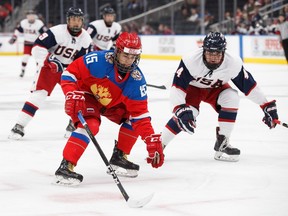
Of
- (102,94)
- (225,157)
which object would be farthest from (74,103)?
(225,157)

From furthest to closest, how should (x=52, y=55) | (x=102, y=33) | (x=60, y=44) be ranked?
(x=102, y=33) < (x=60, y=44) < (x=52, y=55)

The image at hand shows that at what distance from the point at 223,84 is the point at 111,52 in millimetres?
1206

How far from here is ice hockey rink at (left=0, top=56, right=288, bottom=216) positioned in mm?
4094

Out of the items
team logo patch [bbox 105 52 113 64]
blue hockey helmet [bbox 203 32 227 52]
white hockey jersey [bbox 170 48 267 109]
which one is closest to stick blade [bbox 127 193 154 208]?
team logo patch [bbox 105 52 113 64]

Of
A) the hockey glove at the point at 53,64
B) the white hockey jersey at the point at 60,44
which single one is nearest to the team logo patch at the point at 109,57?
the hockey glove at the point at 53,64

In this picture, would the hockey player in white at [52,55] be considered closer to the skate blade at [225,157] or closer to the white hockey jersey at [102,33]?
the skate blade at [225,157]

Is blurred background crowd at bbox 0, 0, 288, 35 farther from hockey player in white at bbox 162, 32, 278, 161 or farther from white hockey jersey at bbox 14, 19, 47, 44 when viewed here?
hockey player in white at bbox 162, 32, 278, 161

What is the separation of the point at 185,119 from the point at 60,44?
232 centimetres

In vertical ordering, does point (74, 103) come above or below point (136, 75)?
below

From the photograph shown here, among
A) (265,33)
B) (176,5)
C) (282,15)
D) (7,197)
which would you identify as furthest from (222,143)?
(176,5)

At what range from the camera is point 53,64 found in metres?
6.88

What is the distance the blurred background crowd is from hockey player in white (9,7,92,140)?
8.97 m

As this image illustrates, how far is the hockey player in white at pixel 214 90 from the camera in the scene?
17.7 feet

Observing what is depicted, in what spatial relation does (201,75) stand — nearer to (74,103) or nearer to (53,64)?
(74,103)
